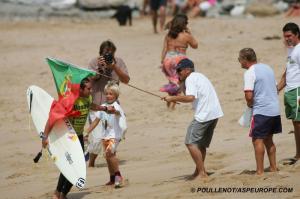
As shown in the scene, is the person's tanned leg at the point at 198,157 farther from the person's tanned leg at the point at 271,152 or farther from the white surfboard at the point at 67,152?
the white surfboard at the point at 67,152

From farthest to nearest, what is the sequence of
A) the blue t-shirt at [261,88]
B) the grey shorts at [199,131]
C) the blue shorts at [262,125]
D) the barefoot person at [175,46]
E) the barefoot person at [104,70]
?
the barefoot person at [175,46] → the barefoot person at [104,70] → the grey shorts at [199,131] → the blue shorts at [262,125] → the blue t-shirt at [261,88]

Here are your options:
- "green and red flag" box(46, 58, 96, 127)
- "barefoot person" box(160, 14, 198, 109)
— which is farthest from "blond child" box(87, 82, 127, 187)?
"barefoot person" box(160, 14, 198, 109)

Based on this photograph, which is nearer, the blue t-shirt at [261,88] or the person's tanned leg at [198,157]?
the blue t-shirt at [261,88]

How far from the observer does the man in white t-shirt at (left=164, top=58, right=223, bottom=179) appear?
30.3 feet

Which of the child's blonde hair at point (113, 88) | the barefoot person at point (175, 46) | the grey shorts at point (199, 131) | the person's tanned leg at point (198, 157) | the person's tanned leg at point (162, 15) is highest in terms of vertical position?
the person's tanned leg at point (162, 15)

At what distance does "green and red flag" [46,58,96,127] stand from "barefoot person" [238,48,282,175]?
1574 mm

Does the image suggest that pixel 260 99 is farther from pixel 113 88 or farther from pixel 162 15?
pixel 162 15

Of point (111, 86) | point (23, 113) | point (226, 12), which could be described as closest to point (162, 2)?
point (226, 12)

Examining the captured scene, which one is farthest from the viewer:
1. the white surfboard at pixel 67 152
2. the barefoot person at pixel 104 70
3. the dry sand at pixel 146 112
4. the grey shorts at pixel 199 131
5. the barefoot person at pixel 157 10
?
the barefoot person at pixel 157 10

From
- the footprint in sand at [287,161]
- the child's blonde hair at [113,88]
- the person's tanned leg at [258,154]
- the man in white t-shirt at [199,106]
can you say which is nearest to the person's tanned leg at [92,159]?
the child's blonde hair at [113,88]

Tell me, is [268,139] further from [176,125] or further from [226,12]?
[226,12]

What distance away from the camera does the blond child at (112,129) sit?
9477mm

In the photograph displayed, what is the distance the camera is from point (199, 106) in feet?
30.5

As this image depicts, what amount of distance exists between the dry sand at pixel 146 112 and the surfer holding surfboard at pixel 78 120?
0.25 meters
